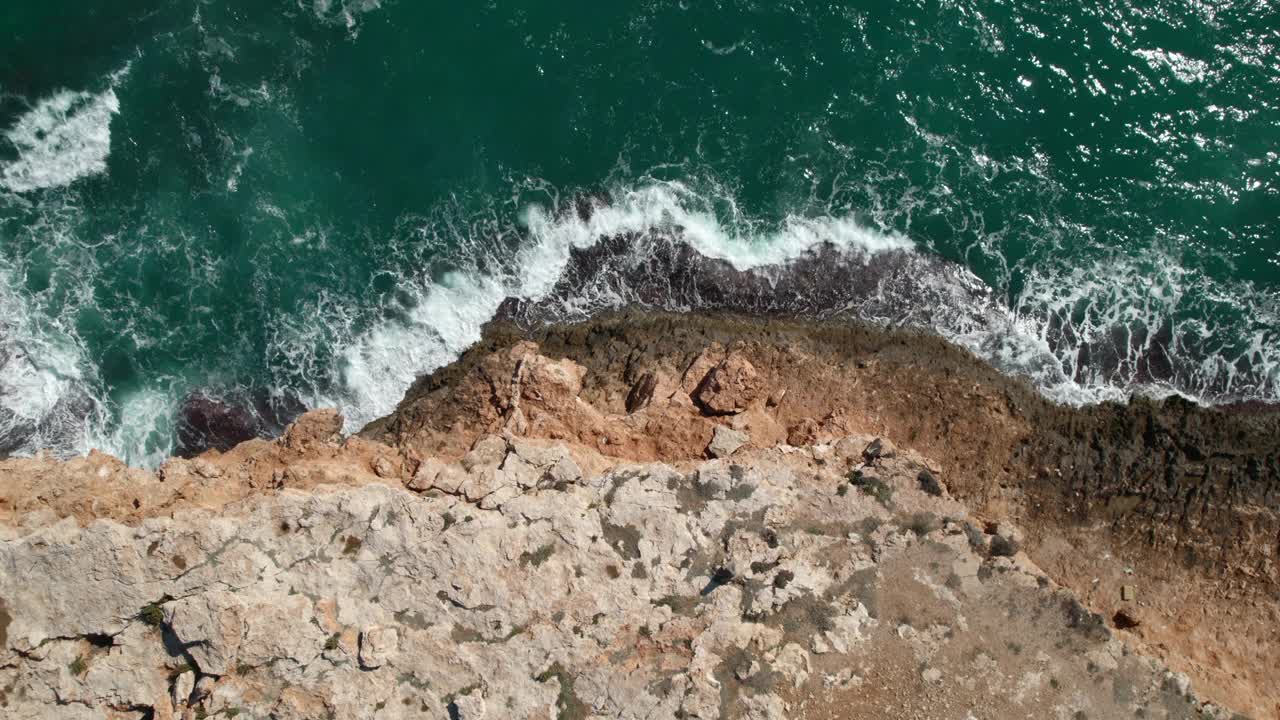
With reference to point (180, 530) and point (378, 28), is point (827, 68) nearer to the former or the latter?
point (378, 28)

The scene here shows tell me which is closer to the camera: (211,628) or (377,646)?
(211,628)

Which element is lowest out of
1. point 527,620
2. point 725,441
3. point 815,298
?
point 527,620

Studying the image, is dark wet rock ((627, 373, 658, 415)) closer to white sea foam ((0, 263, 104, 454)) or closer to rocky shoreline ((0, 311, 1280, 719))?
rocky shoreline ((0, 311, 1280, 719))

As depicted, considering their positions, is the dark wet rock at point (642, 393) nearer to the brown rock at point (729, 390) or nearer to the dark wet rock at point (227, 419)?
the brown rock at point (729, 390)

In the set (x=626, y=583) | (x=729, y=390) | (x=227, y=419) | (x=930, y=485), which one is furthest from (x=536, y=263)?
(x=930, y=485)

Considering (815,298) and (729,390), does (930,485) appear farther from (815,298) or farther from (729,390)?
(815,298)

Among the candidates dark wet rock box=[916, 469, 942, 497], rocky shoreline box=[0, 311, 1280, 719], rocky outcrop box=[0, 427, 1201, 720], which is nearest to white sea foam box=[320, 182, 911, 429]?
rocky shoreline box=[0, 311, 1280, 719]

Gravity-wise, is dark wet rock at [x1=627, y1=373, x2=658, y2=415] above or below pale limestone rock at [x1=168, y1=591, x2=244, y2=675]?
above

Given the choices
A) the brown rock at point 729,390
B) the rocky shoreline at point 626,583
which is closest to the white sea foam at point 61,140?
the rocky shoreline at point 626,583
